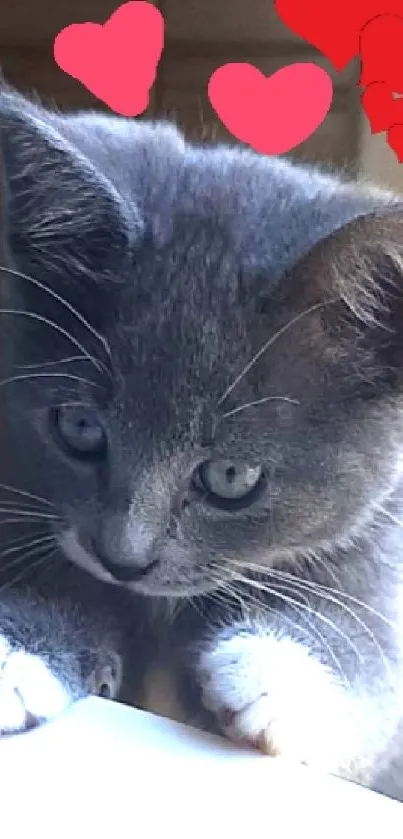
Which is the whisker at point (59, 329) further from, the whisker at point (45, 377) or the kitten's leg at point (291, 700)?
the kitten's leg at point (291, 700)

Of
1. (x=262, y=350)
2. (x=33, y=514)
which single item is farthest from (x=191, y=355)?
(x=33, y=514)

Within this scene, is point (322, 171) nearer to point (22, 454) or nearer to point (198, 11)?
point (198, 11)

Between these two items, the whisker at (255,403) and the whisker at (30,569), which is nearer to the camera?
the whisker at (255,403)

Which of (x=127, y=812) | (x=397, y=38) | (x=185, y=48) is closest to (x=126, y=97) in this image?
(x=185, y=48)

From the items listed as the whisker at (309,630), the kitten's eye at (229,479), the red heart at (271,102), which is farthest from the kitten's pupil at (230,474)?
the red heart at (271,102)

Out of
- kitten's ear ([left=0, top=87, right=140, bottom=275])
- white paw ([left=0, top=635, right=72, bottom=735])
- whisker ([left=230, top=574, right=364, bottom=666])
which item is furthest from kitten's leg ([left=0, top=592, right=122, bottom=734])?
kitten's ear ([left=0, top=87, right=140, bottom=275])

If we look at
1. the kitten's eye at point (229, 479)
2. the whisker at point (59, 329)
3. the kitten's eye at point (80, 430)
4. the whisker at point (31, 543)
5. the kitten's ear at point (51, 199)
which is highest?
the kitten's ear at point (51, 199)

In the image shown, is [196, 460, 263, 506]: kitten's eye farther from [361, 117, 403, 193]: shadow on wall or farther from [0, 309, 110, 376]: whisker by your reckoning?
[361, 117, 403, 193]: shadow on wall
